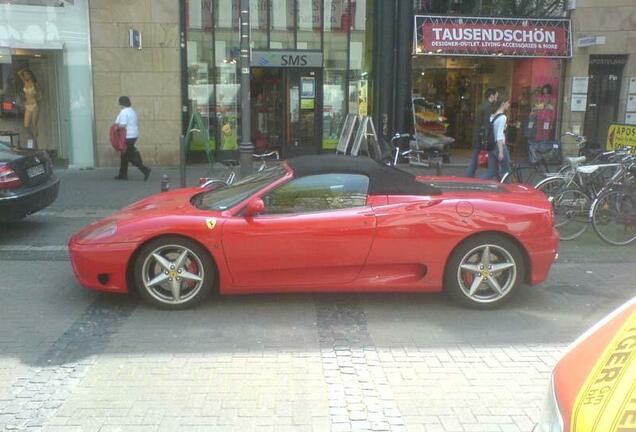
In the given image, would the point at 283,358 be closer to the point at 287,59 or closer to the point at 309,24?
the point at 287,59

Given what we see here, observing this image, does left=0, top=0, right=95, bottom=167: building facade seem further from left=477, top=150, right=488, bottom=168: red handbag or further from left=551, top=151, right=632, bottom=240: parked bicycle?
left=551, top=151, right=632, bottom=240: parked bicycle

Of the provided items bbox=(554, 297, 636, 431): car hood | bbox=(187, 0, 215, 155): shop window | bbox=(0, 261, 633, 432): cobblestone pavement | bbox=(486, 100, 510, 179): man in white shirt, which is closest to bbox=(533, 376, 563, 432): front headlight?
bbox=(554, 297, 636, 431): car hood

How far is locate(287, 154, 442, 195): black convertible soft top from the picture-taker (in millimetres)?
5619

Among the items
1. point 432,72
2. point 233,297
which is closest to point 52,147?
point 432,72

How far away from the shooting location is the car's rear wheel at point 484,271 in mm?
5508

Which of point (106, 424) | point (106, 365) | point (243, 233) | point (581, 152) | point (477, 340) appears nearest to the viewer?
point (106, 424)

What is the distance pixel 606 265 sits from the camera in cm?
721

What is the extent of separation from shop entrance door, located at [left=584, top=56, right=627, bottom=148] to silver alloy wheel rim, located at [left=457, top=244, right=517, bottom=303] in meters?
11.1

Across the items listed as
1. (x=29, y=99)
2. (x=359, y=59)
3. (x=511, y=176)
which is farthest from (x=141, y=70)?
(x=511, y=176)

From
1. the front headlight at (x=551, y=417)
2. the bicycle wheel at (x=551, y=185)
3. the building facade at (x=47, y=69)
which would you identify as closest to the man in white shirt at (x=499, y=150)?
the bicycle wheel at (x=551, y=185)

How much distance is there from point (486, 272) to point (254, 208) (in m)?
2.10

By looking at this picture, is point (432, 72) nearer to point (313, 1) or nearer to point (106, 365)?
point (313, 1)

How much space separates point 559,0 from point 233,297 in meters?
13.1

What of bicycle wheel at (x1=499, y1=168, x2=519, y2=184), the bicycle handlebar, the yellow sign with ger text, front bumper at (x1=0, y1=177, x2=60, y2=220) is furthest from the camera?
the bicycle handlebar
